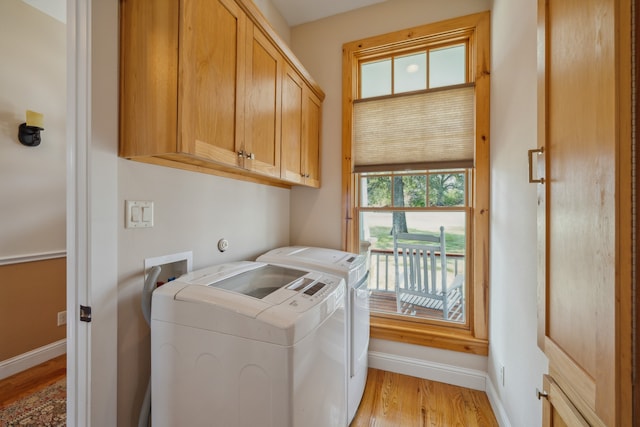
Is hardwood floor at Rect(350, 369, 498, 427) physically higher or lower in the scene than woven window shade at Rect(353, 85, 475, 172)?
lower

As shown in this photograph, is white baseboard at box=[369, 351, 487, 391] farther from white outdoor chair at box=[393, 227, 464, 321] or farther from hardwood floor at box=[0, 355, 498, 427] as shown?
white outdoor chair at box=[393, 227, 464, 321]

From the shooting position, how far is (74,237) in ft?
3.20

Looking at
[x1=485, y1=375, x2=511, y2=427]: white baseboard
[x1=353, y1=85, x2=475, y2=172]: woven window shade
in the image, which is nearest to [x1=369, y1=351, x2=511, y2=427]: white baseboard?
[x1=485, y1=375, x2=511, y2=427]: white baseboard

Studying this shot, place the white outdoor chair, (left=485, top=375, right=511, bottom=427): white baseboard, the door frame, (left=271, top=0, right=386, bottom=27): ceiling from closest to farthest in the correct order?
the door frame
(left=485, top=375, right=511, bottom=427): white baseboard
the white outdoor chair
(left=271, top=0, right=386, bottom=27): ceiling

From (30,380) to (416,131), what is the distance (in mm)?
3399

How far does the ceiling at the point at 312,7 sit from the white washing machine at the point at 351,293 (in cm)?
207

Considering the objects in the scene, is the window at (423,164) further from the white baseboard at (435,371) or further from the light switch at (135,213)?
the light switch at (135,213)

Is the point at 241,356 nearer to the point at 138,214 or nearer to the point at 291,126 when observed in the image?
the point at 138,214

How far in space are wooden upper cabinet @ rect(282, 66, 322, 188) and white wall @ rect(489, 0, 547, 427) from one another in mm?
1299

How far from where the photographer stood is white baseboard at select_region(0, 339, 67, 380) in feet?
6.11

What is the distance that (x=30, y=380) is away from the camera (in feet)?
6.11

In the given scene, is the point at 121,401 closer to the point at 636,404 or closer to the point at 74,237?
the point at 74,237

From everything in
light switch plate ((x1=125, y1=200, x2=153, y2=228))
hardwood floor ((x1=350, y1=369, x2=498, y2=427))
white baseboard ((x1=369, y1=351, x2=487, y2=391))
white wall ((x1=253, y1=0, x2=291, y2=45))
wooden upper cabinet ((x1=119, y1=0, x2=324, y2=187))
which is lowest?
hardwood floor ((x1=350, y1=369, x2=498, y2=427))

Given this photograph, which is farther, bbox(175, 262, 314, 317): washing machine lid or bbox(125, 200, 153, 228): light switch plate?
bbox(125, 200, 153, 228): light switch plate
